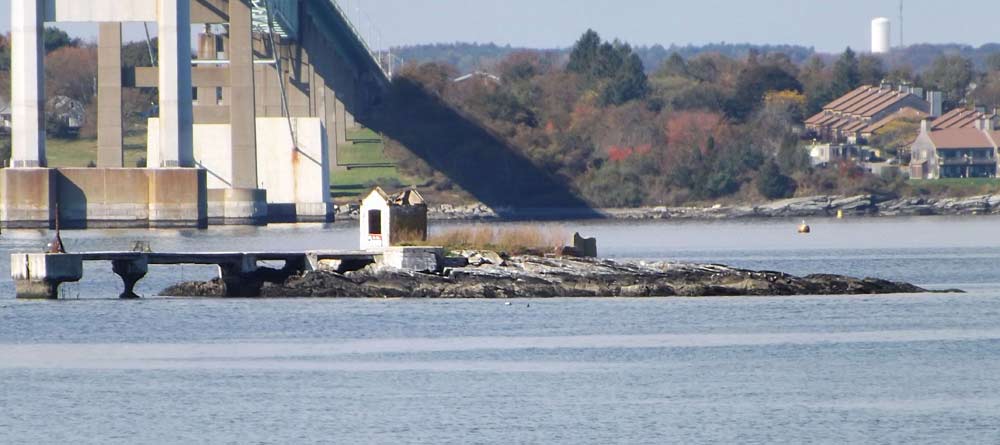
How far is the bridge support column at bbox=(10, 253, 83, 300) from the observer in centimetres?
4603

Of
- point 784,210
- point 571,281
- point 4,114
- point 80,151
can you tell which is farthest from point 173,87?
point 4,114

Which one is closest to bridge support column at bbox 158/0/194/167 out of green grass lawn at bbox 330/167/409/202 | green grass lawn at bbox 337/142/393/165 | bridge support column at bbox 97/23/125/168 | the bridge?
the bridge

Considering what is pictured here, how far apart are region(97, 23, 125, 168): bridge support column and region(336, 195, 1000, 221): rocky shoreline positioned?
116 ft

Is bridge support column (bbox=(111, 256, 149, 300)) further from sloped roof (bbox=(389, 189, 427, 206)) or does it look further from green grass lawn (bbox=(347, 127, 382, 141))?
green grass lawn (bbox=(347, 127, 382, 141))

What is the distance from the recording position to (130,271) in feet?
158

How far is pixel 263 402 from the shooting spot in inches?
1226

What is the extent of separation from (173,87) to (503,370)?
51828mm

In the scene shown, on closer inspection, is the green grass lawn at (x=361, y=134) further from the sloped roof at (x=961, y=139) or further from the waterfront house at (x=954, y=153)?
the sloped roof at (x=961, y=139)

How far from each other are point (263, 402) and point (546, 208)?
102 m

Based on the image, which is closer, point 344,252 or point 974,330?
point 974,330

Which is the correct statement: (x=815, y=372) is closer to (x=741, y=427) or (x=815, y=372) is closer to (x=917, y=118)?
(x=741, y=427)

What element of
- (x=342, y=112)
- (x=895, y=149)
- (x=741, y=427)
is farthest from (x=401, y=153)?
(x=741, y=427)

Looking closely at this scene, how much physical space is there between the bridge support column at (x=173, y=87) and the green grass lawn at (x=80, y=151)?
4693 cm

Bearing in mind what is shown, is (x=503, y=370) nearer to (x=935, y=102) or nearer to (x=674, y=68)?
(x=935, y=102)
